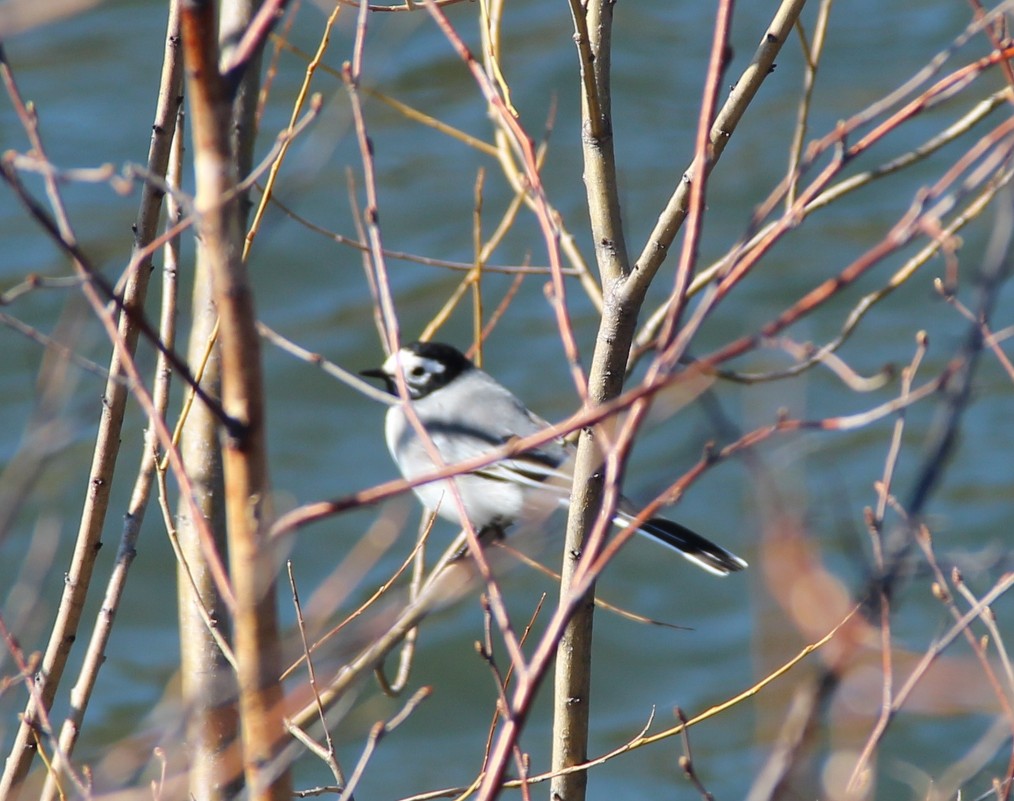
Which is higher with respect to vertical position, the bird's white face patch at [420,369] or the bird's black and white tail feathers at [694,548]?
the bird's white face patch at [420,369]

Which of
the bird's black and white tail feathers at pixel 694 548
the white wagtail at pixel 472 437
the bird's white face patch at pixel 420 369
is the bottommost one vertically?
the bird's black and white tail feathers at pixel 694 548

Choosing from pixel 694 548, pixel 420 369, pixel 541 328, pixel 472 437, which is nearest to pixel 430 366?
pixel 420 369

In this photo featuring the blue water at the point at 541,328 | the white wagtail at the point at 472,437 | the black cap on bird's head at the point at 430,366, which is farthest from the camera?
the blue water at the point at 541,328

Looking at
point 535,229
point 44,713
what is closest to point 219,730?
point 44,713

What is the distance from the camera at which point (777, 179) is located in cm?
1043

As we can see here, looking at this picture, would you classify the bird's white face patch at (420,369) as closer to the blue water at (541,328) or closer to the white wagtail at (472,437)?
the white wagtail at (472,437)

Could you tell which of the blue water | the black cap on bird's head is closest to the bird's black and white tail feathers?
the black cap on bird's head

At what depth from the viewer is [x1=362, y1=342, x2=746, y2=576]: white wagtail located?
17.2 ft

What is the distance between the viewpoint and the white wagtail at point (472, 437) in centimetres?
525

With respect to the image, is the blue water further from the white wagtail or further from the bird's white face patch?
the bird's white face patch

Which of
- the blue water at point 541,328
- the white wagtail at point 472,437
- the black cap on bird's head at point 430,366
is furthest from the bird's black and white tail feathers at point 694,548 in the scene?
the blue water at point 541,328

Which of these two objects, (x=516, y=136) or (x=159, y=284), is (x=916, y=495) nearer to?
(x=516, y=136)

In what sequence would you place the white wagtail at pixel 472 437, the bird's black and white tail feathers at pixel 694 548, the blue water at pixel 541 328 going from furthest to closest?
the blue water at pixel 541 328 < the white wagtail at pixel 472 437 < the bird's black and white tail feathers at pixel 694 548

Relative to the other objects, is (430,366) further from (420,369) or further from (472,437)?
(472,437)
